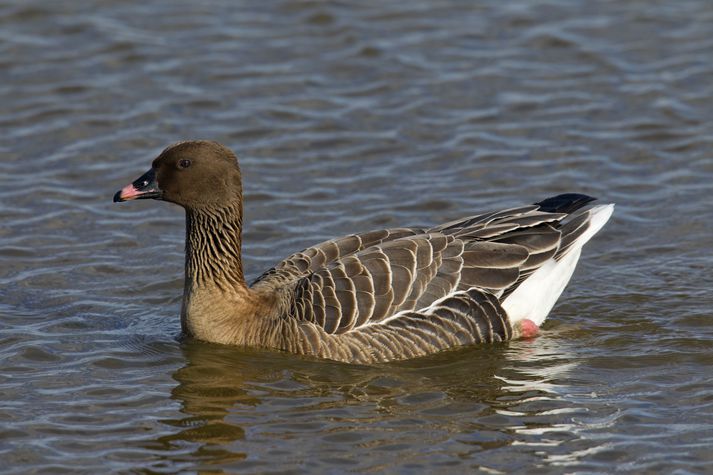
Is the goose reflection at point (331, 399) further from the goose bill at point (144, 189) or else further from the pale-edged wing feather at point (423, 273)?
the goose bill at point (144, 189)

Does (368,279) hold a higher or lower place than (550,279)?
higher

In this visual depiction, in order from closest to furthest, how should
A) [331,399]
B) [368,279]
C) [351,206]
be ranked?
[331,399]
[368,279]
[351,206]

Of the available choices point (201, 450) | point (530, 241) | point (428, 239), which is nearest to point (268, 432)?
point (201, 450)

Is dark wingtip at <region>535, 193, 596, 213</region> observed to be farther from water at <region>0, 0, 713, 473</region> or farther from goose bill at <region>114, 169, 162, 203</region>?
goose bill at <region>114, 169, 162, 203</region>

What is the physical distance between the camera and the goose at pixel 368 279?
11367 mm

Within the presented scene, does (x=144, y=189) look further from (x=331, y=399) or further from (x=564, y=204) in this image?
(x=564, y=204)

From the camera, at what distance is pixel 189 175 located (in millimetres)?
11570

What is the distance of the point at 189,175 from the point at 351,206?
3.48m

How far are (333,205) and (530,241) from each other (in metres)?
3.36


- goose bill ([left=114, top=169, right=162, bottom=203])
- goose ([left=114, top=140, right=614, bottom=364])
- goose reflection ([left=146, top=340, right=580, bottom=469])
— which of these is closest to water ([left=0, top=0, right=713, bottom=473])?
goose reflection ([left=146, top=340, right=580, bottom=469])

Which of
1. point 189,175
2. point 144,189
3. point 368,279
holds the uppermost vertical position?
point 189,175

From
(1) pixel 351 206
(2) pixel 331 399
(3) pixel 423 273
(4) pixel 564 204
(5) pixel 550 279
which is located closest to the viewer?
(2) pixel 331 399

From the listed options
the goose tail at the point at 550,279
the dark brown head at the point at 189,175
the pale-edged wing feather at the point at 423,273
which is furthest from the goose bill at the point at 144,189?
the goose tail at the point at 550,279

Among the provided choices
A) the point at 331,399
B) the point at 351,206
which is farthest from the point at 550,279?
the point at 351,206
